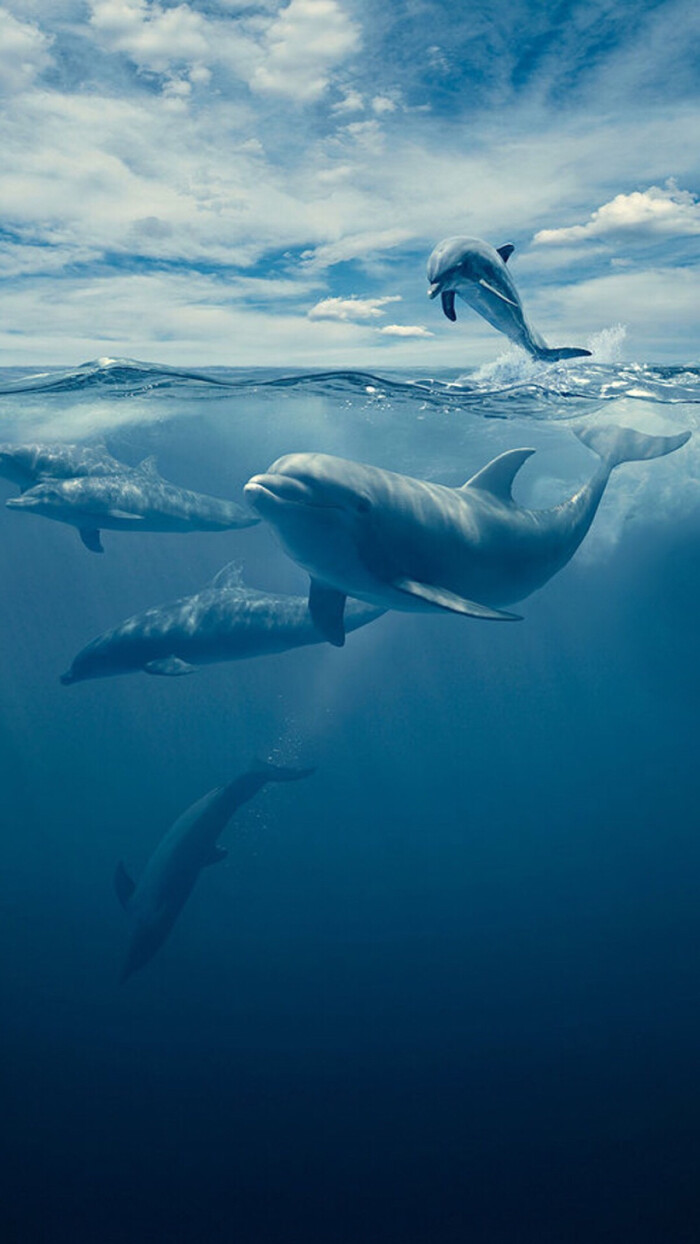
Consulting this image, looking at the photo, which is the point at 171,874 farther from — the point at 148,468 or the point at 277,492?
the point at 277,492

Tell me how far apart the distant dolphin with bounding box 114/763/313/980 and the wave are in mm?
8961

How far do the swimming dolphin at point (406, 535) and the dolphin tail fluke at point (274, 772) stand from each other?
6.18 meters

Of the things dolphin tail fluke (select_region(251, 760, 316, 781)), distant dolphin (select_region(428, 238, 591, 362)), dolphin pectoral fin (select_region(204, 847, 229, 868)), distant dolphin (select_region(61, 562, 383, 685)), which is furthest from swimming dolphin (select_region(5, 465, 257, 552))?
dolphin pectoral fin (select_region(204, 847, 229, 868))

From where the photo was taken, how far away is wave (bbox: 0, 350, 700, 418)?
1527 cm

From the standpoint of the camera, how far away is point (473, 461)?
92.6ft

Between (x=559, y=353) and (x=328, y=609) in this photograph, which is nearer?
(x=328, y=609)

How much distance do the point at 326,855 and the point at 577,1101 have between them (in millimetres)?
10676

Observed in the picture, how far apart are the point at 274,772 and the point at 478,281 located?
29.3 feet

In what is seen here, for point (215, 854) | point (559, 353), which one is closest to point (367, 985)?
point (215, 854)

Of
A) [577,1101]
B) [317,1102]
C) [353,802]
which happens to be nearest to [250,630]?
[317,1102]

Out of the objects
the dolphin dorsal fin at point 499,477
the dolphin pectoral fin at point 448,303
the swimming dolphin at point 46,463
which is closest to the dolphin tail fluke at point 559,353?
the dolphin pectoral fin at point 448,303

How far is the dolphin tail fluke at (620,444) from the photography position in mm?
9531

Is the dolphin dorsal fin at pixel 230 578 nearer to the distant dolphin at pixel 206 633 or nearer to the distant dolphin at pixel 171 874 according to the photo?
the distant dolphin at pixel 206 633

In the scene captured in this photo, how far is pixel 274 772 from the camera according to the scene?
13156 millimetres
